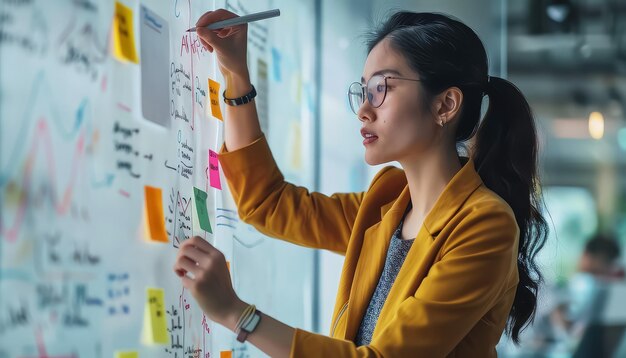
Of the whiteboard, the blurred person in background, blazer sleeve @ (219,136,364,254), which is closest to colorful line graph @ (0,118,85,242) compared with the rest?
the whiteboard

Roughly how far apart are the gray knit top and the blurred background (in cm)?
72

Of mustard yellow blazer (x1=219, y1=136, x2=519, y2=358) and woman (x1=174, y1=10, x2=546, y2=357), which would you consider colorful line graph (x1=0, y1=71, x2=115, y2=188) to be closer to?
woman (x1=174, y1=10, x2=546, y2=357)

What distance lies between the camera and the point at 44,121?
3.87 feet

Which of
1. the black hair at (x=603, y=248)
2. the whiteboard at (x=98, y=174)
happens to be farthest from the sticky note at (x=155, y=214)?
the black hair at (x=603, y=248)

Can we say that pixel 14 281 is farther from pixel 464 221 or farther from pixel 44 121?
pixel 464 221

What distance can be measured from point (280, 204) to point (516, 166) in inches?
20.5

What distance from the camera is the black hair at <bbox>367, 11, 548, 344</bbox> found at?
1629 mm

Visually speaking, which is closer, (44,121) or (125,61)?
(44,121)

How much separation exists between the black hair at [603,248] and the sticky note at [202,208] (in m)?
5.40

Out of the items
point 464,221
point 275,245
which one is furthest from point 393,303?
point 275,245

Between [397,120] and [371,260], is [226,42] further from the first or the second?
[371,260]

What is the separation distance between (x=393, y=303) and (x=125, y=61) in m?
0.66

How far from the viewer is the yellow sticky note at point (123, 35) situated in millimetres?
1365

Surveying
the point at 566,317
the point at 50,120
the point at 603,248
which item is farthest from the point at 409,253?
the point at 603,248
